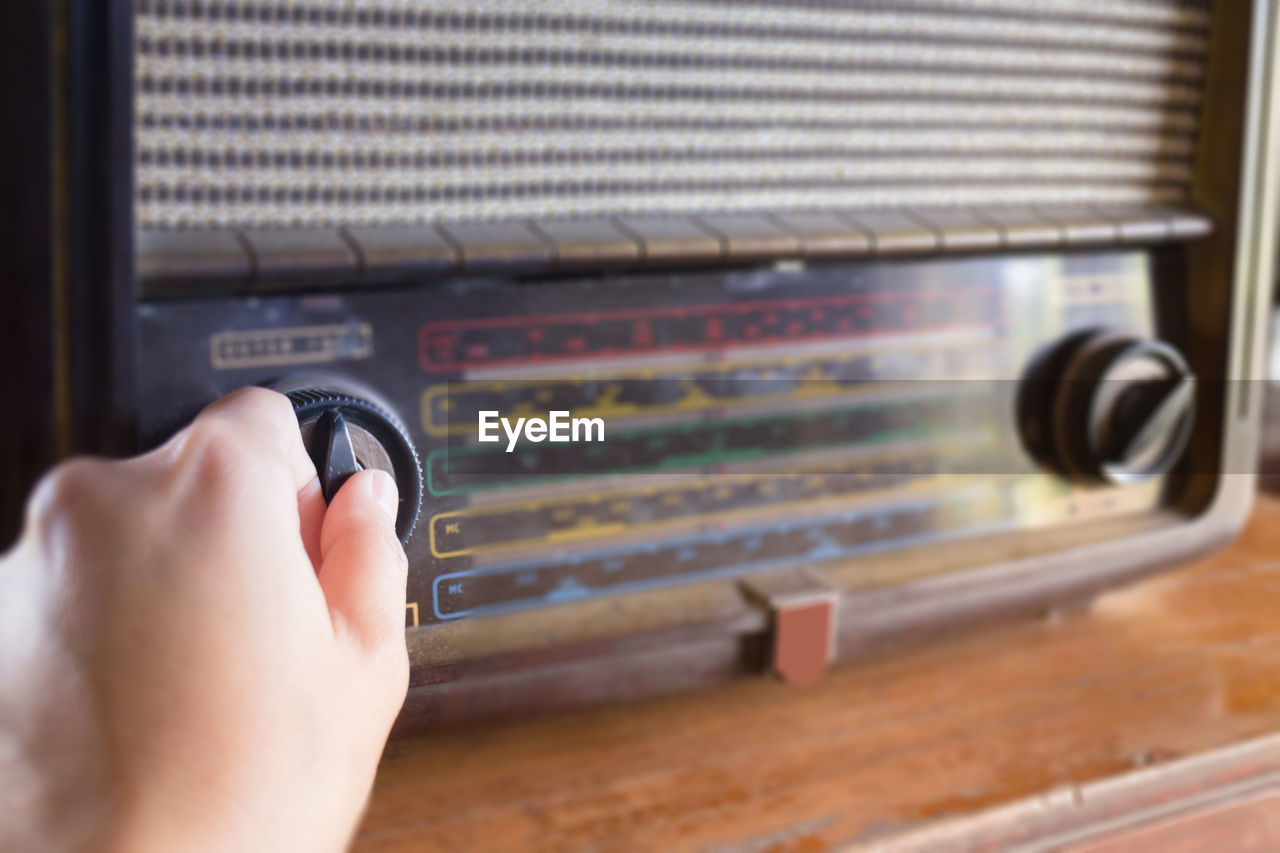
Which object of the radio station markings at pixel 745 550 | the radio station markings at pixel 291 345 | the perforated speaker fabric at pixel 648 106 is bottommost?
the radio station markings at pixel 745 550

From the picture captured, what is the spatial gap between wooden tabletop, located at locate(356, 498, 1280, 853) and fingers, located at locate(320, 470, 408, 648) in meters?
0.20

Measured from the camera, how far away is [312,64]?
43 centimetres

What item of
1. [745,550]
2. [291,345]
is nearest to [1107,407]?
[745,550]

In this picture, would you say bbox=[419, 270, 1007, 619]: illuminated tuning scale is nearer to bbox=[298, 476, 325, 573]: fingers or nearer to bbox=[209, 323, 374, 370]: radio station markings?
bbox=[209, 323, 374, 370]: radio station markings

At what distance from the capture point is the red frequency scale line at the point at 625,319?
1.56 ft

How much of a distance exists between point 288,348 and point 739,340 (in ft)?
0.72

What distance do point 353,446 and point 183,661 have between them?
0.26ft

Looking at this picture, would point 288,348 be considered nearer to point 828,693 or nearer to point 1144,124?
point 828,693

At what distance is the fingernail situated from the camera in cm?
26

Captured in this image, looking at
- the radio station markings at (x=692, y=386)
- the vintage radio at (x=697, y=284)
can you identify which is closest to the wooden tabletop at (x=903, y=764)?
the vintage radio at (x=697, y=284)

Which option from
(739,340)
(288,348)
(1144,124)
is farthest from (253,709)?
(1144,124)

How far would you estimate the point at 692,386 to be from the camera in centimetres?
53

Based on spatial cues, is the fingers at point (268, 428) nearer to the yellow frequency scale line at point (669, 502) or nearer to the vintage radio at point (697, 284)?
the vintage radio at point (697, 284)

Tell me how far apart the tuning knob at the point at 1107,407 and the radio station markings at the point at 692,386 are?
0.14ft
